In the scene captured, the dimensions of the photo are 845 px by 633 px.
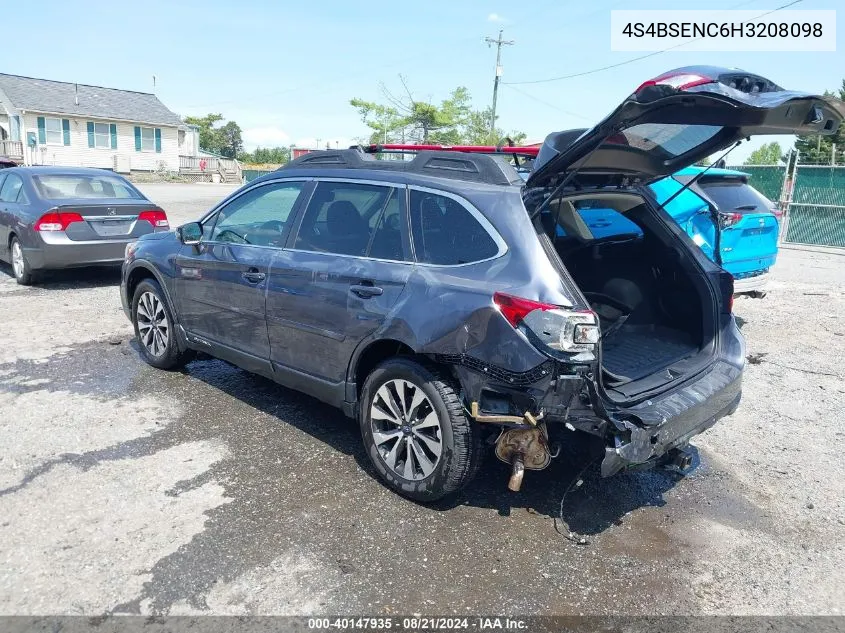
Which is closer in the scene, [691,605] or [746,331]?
[691,605]

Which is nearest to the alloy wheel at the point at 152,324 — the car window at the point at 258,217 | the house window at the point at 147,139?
the car window at the point at 258,217

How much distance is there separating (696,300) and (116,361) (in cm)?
483

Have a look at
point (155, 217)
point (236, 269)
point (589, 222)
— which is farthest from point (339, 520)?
point (155, 217)

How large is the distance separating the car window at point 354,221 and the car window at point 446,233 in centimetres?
13

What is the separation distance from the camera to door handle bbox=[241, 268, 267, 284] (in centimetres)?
441

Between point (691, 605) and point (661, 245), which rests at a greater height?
point (661, 245)

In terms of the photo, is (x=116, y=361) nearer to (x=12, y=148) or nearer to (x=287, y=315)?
(x=287, y=315)

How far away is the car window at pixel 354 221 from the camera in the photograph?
12.5ft

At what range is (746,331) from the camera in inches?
297

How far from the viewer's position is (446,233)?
3.56 meters

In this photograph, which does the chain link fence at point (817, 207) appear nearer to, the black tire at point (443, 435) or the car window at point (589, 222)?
the car window at point (589, 222)

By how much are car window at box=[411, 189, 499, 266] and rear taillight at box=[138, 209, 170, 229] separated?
Result: 643 cm

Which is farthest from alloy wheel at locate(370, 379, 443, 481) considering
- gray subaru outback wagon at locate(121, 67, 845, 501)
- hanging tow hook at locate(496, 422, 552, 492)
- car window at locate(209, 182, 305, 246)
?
car window at locate(209, 182, 305, 246)

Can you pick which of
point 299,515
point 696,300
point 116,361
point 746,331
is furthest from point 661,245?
point 116,361
